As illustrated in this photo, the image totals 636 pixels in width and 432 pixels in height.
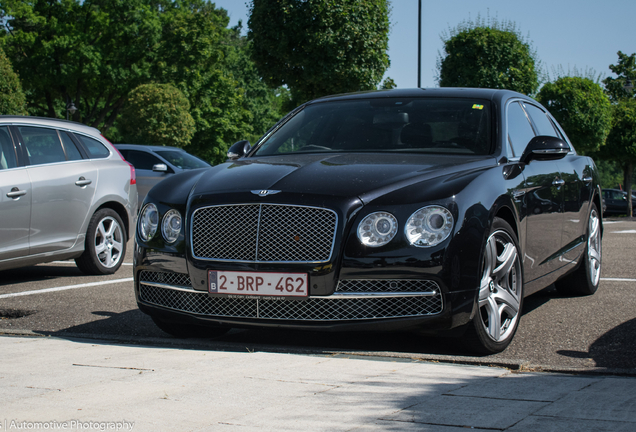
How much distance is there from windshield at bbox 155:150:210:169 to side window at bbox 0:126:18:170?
32.7 ft

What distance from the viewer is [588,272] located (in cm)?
693

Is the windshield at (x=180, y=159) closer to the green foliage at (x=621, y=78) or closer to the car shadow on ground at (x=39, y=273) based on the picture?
the car shadow on ground at (x=39, y=273)

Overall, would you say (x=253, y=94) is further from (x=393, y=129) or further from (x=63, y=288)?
(x=393, y=129)

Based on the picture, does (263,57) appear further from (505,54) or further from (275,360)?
(275,360)

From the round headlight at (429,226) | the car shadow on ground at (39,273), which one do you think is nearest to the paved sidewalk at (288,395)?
the round headlight at (429,226)

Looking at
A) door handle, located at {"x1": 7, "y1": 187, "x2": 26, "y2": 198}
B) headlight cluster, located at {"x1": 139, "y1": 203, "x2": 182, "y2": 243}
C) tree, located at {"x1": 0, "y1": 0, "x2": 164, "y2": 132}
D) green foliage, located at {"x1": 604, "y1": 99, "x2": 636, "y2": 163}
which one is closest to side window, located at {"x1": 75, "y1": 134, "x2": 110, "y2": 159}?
door handle, located at {"x1": 7, "y1": 187, "x2": 26, "y2": 198}

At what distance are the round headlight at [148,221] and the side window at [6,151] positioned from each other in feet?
9.96

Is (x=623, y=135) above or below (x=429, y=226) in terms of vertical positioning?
above

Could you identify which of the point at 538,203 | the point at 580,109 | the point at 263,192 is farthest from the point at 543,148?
the point at 580,109

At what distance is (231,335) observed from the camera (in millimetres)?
5355

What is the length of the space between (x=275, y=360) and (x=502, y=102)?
279 cm

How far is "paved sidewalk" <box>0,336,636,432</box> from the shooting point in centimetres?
289

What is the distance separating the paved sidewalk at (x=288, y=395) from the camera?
2.89 m

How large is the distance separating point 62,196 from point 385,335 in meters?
4.28
